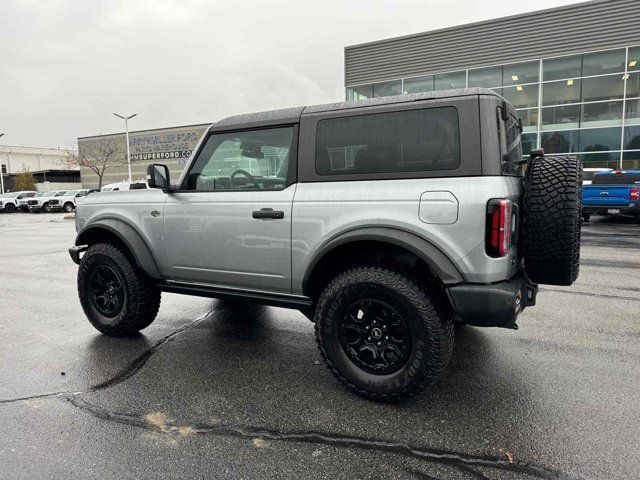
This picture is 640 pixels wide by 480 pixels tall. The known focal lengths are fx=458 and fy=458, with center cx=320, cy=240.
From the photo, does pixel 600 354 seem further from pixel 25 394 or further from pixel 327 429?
pixel 25 394

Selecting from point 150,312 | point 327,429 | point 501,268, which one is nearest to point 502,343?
point 501,268

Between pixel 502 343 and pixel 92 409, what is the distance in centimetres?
337

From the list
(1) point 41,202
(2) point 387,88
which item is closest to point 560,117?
(2) point 387,88

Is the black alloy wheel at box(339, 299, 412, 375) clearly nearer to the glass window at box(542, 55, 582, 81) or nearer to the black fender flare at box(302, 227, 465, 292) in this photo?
the black fender flare at box(302, 227, 465, 292)

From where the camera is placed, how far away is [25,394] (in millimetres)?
3262

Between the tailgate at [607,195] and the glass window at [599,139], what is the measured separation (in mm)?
9045

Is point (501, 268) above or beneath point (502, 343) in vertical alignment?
above

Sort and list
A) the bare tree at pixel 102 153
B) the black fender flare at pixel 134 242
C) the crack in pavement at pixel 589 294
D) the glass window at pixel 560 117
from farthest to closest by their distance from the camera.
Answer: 1. the bare tree at pixel 102 153
2. the glass window at pixel 560 117
3. the crack in pavement at pixel 589 294
4. the black fender flare at pixel 134 242

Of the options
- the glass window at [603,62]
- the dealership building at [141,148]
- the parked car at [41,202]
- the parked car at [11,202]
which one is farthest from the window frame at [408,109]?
the dealership building at [141,148]

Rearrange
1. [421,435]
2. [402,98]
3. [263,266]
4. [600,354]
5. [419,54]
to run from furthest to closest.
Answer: [419,54]
[600,354]
[263,266]
[402,98]
[421,435]

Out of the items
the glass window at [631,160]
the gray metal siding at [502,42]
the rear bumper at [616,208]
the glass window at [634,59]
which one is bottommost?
the rear bumper at [616,208]

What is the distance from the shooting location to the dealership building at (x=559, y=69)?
21.1 metres

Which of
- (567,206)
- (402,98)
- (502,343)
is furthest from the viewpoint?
(502,343)

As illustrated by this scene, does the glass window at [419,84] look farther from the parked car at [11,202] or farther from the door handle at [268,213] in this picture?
the parked car at [11,202]
